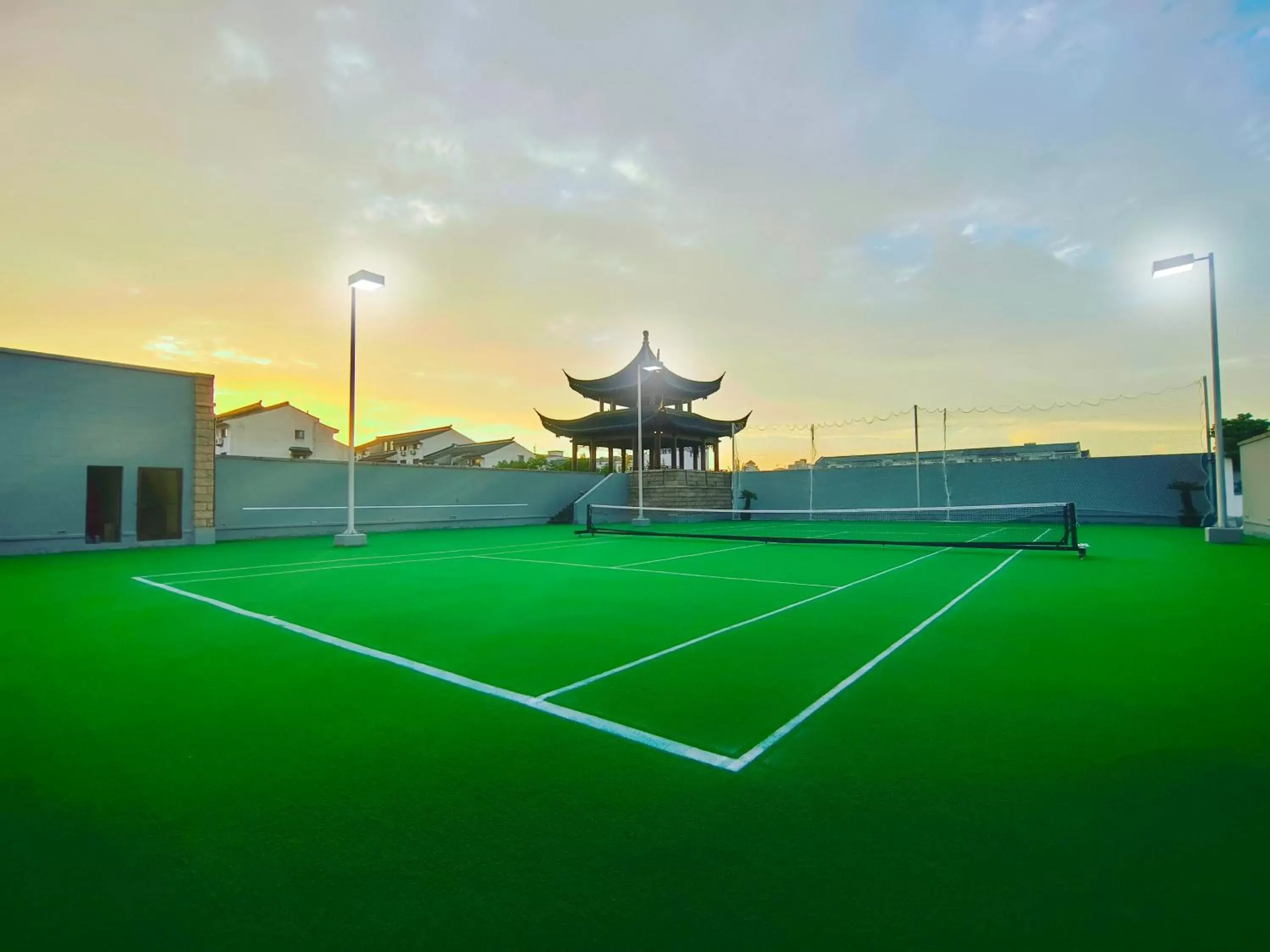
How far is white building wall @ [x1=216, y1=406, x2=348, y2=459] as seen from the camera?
1640 inches

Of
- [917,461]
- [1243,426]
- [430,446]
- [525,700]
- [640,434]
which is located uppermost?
[430,446]

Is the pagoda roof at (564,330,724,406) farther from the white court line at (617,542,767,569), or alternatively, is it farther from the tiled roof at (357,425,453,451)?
the tiled roof at (357,425,453,451)

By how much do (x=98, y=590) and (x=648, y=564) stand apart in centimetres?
830

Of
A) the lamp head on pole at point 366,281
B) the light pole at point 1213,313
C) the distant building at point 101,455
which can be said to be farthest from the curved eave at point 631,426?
the light pole at point 1213,313

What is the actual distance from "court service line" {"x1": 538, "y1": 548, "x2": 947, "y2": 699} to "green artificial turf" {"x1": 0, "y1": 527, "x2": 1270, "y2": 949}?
3.6 inches

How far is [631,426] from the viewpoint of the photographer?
29688 mm

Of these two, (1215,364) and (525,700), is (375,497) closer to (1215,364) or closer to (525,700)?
(525,700)

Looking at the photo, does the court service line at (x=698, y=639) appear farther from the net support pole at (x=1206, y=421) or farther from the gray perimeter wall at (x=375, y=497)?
the net support pole at (x=1206, y=421)

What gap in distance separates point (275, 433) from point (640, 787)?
49.9 metres

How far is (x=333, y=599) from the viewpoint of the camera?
7.47 m

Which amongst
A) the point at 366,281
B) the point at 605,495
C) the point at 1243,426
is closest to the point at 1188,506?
the point at 605,495

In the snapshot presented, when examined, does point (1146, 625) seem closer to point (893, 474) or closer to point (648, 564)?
point (648, 564)

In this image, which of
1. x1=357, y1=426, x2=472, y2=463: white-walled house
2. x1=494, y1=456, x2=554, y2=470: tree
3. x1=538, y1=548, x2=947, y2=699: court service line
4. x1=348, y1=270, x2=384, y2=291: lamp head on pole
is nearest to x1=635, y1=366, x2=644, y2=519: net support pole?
x1=348, y1=270, x2=384, y2=291: lamp head on pole

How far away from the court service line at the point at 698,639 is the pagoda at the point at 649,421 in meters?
20.9
